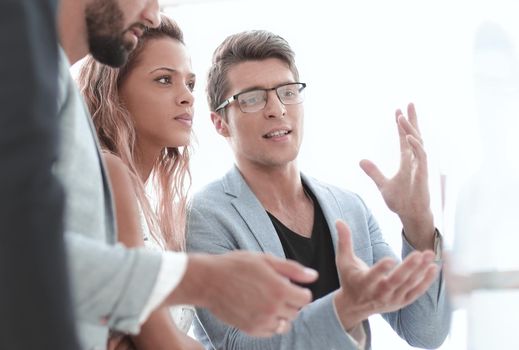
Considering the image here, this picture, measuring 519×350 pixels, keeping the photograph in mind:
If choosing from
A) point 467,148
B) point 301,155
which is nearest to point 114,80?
point 467,148

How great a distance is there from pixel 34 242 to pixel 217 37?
116 inches

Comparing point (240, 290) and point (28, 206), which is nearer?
point (28, 206)

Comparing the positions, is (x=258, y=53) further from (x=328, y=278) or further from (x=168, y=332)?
(x=168, y=332)

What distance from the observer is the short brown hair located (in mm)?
2172

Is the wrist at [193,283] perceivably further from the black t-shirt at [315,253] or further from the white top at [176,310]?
the black t-shirt at [315,253]

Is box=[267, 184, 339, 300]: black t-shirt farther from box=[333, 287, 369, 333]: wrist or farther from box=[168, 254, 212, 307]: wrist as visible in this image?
box=[168, 254, 212, 307]: wrist

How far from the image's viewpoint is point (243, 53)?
2172mm

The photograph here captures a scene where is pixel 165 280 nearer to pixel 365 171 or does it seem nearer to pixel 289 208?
pixel 365 171

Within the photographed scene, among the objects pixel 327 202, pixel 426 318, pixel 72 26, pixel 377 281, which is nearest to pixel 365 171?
pixel 327 202

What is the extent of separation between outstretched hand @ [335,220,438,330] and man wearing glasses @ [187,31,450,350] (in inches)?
0.5

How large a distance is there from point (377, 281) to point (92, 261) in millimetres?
621

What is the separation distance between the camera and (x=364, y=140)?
3.29 metres

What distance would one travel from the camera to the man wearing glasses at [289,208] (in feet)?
5.73

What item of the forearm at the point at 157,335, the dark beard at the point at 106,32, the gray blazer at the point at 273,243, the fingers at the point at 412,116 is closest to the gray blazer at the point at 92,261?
the dark beard at the point at 106,32
